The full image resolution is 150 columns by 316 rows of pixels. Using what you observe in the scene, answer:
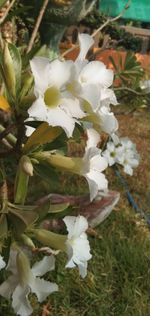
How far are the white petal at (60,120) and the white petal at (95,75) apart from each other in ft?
Answer: 0.16

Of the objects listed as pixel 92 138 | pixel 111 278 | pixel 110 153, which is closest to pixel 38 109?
pixel 92 138

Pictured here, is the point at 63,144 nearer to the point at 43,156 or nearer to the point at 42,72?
the point at 43,156

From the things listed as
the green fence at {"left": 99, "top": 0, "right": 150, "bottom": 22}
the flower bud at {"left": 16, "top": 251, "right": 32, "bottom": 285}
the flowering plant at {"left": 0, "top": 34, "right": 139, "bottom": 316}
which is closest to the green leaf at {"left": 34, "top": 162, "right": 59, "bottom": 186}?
the flowering plant at {"left": 0, "top": 34, "right": 139, "bottom": 316}

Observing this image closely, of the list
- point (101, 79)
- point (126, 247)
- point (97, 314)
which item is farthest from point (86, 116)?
point (126, 247)

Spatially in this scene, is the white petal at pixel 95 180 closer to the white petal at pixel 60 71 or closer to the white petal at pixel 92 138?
the white petal at pixel 92 138

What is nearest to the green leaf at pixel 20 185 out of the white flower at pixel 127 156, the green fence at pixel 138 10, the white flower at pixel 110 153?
the white flower at pixel 110 153

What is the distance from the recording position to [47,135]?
75 centimetres

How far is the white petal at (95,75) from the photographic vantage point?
71 centimetres

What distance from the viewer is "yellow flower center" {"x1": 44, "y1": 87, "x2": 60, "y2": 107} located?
2.24ft

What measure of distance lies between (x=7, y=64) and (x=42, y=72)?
107 millimetres

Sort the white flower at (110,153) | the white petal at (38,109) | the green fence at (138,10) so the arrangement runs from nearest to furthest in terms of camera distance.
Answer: the white petal at (38,109) < the white flower at (110,153) < the green fence at (138,10)

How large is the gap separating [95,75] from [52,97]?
78mm

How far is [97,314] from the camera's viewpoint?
1.89m

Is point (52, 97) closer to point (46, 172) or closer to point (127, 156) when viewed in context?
point (46, 172)
